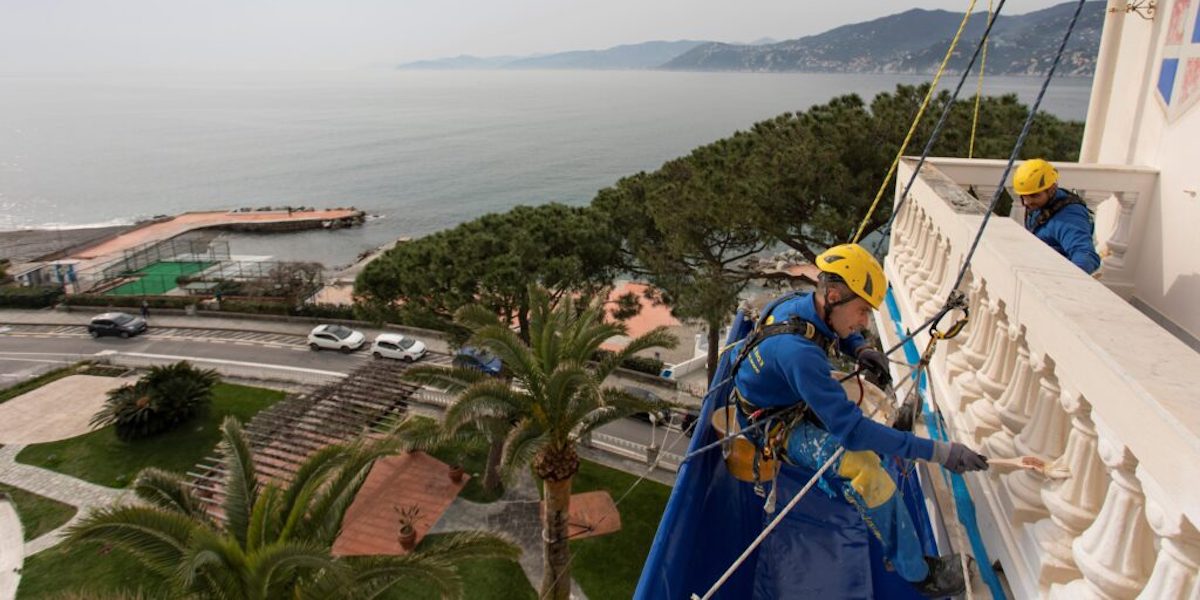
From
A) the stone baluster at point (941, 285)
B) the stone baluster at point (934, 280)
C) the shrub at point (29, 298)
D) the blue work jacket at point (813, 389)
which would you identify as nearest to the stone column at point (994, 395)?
the blue work jacket at point (813, 389)

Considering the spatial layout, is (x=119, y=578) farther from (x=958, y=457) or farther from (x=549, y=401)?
(x=958, y=457)

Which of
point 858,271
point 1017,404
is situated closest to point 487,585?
point 858,271

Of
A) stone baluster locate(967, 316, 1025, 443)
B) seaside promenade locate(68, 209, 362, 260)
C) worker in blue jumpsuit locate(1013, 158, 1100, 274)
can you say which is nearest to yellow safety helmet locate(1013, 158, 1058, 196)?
worker in blue jumpsuit locate(1013, 158, 1100, 274)

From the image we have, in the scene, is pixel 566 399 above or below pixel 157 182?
above

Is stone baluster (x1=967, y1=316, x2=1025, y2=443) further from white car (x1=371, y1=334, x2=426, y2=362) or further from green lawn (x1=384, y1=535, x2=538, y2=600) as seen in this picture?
white car (x1=371, y1=334, x2=426, y2=362)

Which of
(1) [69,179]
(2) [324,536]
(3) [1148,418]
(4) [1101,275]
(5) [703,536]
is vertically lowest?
(1) [69,179]

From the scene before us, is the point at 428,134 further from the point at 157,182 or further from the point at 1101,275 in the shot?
the point at 1101,275

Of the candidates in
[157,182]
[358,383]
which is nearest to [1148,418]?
[358,383]
